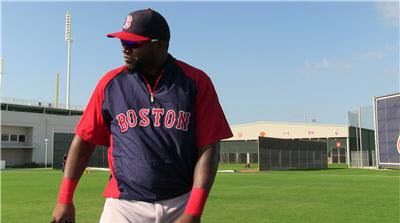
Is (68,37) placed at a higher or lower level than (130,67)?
higher

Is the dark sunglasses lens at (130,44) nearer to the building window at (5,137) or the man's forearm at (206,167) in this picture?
the man's forearm at (206,167)

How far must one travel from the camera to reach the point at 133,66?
3.22 m

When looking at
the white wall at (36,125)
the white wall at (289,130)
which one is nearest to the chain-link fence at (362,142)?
the white wall at (289,130)

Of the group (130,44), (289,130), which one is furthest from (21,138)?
(130,44)

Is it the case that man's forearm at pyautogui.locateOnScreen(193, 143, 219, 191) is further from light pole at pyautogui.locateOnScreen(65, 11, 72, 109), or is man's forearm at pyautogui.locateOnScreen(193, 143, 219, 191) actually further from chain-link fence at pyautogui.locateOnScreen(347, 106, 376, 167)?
light pole at pyautogui.locateOnScreen(65, 11, 72, 109)

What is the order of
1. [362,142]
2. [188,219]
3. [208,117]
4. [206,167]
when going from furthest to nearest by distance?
1. [362,142]
2. [208,117]
3. [206,167]
4. [188,219]

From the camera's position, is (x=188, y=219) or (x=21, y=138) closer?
(x=188, y=219)

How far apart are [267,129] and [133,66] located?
299ft

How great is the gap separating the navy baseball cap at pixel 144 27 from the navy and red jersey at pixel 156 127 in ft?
0.74

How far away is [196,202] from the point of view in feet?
9.53

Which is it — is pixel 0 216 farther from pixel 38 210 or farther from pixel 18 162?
pixel 18 162

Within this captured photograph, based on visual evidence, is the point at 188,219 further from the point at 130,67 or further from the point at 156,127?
the point at 130,67

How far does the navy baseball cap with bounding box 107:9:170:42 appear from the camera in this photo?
3.12m

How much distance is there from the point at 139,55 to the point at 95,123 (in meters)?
0.50
